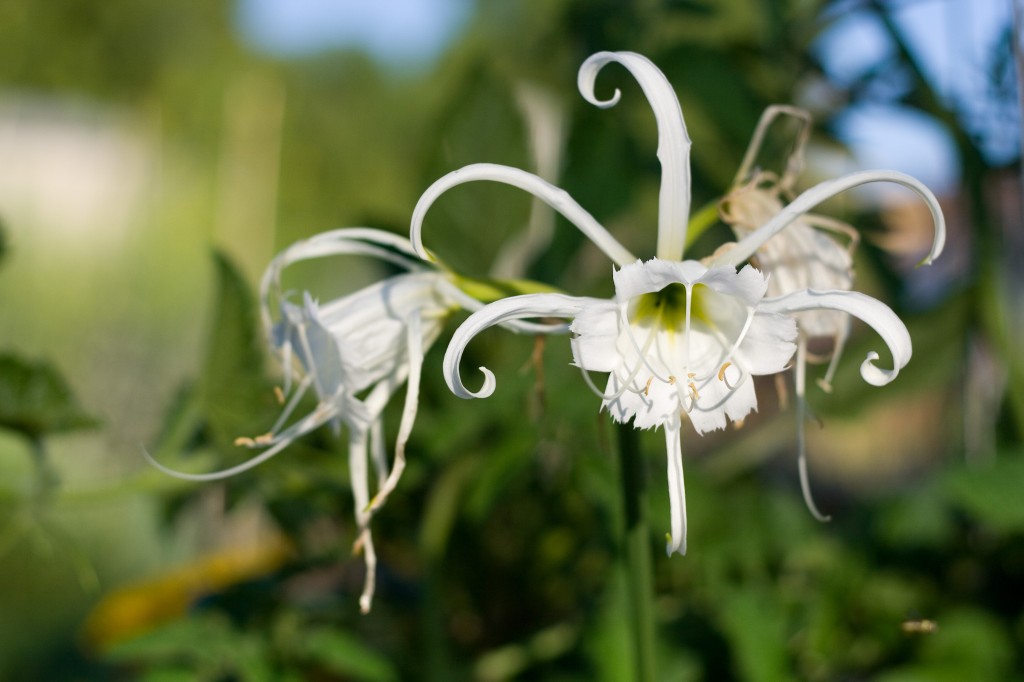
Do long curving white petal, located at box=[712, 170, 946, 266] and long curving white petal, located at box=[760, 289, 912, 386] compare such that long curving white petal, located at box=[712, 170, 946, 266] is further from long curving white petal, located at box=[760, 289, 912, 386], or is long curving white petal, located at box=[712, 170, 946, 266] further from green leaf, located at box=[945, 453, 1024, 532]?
green leaf, located at box=[945, 453, 1024, 532]

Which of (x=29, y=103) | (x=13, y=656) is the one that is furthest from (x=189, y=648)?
(x=29, y=103)

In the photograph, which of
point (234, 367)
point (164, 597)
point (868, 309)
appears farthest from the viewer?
point (164, 597)

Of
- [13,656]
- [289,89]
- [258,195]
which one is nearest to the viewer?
[13,656]

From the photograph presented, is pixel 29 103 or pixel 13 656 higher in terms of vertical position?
pixel 29 103

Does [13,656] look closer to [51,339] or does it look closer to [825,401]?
[825,401]

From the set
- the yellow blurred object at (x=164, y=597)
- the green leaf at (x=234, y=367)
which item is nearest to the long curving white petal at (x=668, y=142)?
the green leaf at (x=234, y=367)

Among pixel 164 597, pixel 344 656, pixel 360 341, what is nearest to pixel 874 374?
pixel 360 341

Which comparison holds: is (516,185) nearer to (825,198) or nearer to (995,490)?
(825,198)
